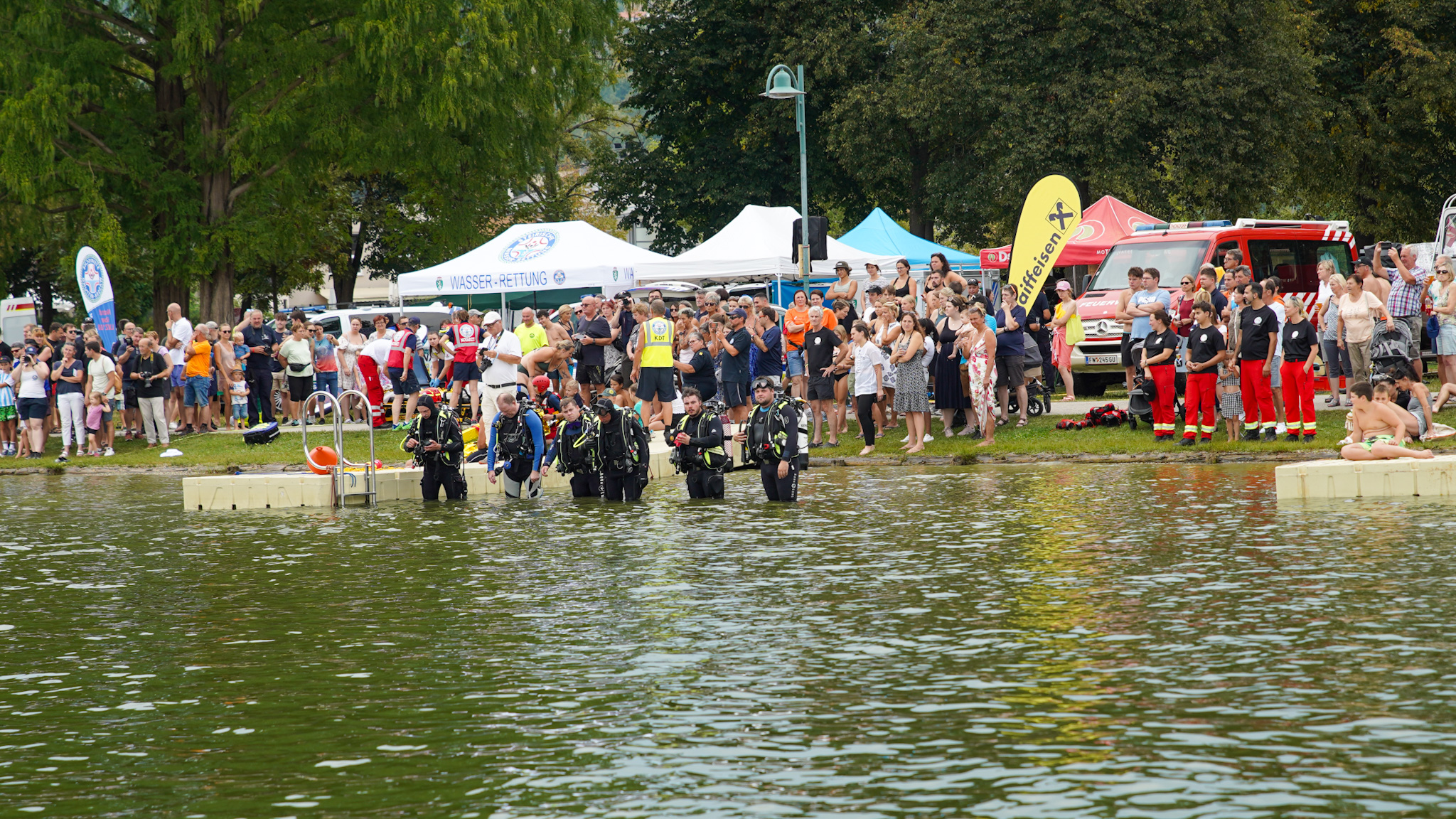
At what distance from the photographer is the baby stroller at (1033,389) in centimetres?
2238

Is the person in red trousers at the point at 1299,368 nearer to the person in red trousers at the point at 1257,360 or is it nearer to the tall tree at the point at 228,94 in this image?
the person in red trousers at the point at 1257,360

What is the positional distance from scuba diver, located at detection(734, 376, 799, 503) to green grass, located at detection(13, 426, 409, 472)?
7.57 metres

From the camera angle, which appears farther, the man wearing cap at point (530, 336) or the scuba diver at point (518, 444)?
the man wearing cap at point (530, 336)

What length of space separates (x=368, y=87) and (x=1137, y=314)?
1747 cm

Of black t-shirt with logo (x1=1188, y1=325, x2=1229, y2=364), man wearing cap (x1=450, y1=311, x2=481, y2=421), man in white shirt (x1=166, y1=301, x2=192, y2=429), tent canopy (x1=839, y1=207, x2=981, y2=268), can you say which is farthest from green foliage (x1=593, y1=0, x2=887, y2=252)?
black t-shirt with logo (x1=1188, y1=325, x2=1229, y2=364)

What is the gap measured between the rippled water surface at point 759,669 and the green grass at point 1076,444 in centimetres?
416

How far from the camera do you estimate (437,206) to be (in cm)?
4247

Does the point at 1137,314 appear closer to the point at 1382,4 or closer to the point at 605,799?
the point at 605,799

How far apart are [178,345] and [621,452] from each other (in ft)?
42.9

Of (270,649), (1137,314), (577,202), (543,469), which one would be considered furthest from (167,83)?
(577,202)

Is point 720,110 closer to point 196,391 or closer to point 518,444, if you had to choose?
point 196,391

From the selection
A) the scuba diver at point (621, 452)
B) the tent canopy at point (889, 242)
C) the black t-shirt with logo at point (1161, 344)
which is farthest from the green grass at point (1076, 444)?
the tent canopy at point (889, 242)

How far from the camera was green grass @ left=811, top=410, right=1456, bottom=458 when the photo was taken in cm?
1920

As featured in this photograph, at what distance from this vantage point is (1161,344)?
784 inches
